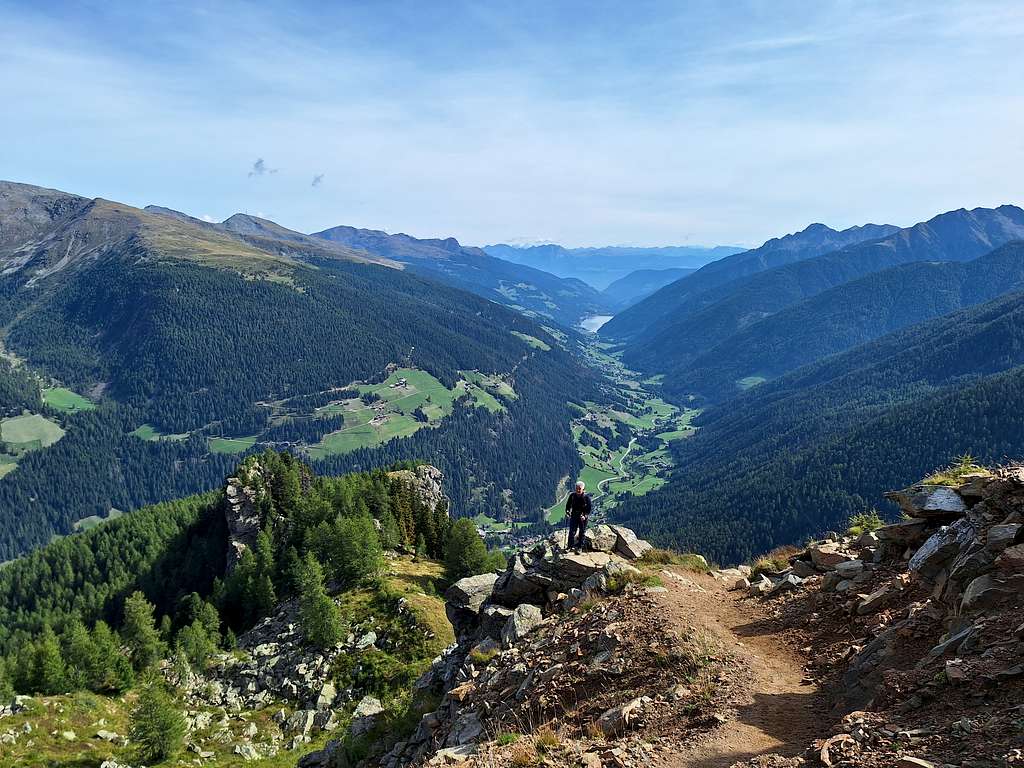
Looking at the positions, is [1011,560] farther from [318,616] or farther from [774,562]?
[318,616]

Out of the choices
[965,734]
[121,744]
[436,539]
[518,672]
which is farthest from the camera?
[436,539]

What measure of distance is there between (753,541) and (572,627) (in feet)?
675

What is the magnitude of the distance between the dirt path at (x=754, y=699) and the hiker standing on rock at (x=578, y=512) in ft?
19.1

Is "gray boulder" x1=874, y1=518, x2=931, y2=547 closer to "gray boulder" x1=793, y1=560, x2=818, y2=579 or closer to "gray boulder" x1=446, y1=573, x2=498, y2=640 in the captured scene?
"gray boulder" x1=793, y1=560, x2=818, y2=579

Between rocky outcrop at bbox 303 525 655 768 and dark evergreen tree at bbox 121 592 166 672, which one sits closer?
rocky outcrop at bbox 303 525 655 768

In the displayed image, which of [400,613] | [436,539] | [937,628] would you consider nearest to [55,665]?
[400,613]

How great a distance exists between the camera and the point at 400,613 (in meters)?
56.0

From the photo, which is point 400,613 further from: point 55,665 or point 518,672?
point 518,672

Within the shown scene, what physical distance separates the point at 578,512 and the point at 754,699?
39.6 feet

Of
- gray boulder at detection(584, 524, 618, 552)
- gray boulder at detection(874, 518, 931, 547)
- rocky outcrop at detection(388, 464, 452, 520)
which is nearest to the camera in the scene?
gray boulder at detection(874, 518, 931, 547)

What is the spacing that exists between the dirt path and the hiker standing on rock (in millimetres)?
5818

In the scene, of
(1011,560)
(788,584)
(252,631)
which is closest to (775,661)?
(788,584)

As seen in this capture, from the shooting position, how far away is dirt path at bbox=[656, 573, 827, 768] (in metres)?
12.2

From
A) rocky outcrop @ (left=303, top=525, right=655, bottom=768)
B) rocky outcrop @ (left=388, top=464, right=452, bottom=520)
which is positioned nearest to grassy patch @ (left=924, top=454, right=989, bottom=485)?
rocky outcrop @ (left=303, top=525, right=655, bottom=768)
